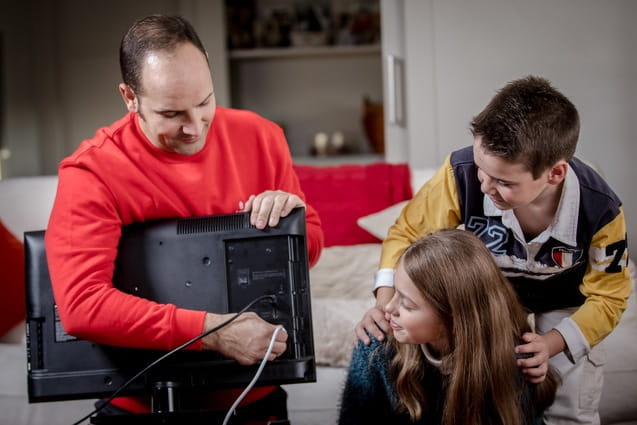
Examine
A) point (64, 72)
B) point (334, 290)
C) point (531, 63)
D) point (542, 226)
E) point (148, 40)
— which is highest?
point (64, 72)

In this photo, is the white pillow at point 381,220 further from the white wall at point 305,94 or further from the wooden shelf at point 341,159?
the white wall at point 305,94

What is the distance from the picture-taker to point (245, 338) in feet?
3.19

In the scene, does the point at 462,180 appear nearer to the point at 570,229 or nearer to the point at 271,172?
the point at 570,229

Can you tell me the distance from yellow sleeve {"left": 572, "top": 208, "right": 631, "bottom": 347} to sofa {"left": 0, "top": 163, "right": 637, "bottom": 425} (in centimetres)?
52

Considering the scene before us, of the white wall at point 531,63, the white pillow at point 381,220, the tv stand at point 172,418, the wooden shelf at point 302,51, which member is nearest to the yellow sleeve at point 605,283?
the tv stand at point 172,418

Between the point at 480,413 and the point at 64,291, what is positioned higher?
the point at 64,291

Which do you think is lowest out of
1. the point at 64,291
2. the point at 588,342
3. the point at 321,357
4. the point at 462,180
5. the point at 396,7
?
the point at 321,357

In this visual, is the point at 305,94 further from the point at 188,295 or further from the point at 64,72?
the point at 188,295

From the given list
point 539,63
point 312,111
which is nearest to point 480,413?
point 539,63

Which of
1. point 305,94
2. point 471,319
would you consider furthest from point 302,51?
point 471,319

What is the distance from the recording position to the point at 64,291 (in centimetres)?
100

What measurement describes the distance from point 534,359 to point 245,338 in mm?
482

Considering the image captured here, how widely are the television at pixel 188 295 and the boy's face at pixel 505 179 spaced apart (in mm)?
314

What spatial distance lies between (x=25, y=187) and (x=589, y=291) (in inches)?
66.2
